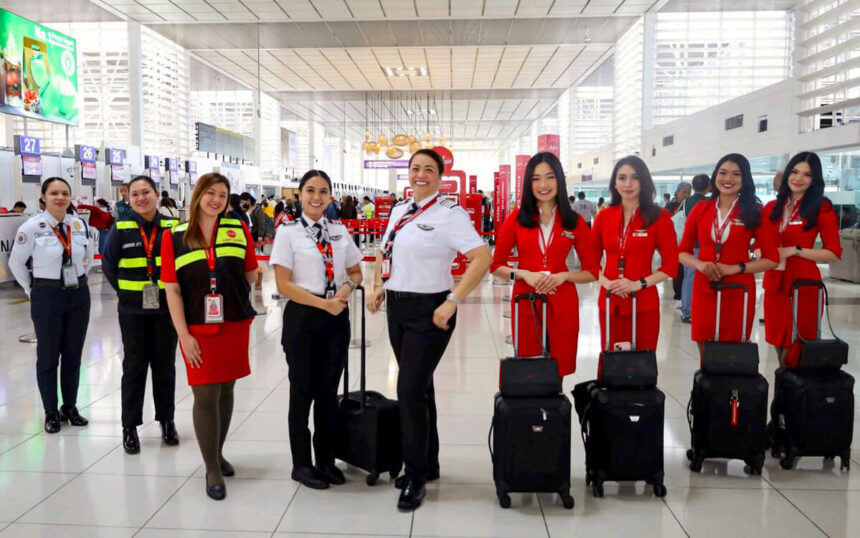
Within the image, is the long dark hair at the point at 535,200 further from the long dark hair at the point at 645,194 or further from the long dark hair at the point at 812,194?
the long dark hair at the point at 812,194

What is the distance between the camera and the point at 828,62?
993 centimetres

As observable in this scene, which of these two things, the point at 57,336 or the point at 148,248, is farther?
the point at 57,336

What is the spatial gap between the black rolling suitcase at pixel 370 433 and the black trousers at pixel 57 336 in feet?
5.71

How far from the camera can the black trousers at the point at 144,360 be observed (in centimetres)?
346

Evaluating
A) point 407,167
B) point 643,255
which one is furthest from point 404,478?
point 407,167

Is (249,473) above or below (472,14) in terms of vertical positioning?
below

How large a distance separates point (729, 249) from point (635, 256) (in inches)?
23.0

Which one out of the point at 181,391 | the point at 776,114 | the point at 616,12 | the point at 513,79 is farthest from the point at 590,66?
the point at 181,391

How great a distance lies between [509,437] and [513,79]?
18778mm

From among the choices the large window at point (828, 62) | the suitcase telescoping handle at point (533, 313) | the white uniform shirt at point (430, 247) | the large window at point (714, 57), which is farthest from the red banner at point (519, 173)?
the white uniform shirt at point (430, 247)

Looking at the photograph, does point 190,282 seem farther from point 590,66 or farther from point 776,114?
point 590,66

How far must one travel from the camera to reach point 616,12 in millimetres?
13219

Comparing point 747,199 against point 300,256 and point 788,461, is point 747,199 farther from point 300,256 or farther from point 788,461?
point 300,256

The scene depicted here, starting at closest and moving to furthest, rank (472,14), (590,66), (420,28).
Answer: (472,14)
(420,28)
(590,66)
